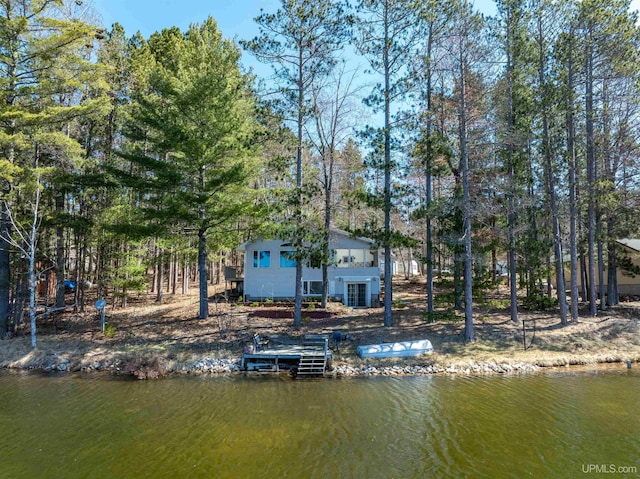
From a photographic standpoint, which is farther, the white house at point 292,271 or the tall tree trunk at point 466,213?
the white house at point 292,271

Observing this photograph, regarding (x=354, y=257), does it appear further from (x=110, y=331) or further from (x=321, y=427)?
(x=321, y=427)

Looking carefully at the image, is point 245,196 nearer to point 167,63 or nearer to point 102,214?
point 102,214

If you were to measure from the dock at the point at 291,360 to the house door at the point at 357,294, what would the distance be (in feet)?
28.0

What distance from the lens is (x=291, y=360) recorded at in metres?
14.6

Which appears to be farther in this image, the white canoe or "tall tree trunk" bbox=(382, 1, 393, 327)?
"tall tree trunk" bbox=(382, 1, 393, 327)

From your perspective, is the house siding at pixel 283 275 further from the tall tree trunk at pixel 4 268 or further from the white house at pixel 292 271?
the tall tree trunk at pixel 4 268

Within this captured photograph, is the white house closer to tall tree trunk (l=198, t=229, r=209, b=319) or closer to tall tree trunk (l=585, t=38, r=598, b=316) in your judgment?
tall tree trunk (l=198, t=229, r=209, b=319)

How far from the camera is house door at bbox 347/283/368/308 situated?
23547mm

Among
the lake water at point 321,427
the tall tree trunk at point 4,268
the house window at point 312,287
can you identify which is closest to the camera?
the lake water at point 321,427

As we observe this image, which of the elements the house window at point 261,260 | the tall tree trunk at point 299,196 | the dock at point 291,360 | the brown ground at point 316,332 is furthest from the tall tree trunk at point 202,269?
the house window at point 261,260

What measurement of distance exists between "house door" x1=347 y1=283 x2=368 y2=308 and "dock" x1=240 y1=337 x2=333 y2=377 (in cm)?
855

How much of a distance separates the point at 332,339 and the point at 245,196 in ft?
26.7

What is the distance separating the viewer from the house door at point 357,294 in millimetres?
23547

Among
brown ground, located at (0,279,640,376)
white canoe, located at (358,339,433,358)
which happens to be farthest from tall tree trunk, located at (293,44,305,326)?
white canoe, located at (358,339,433,358)
